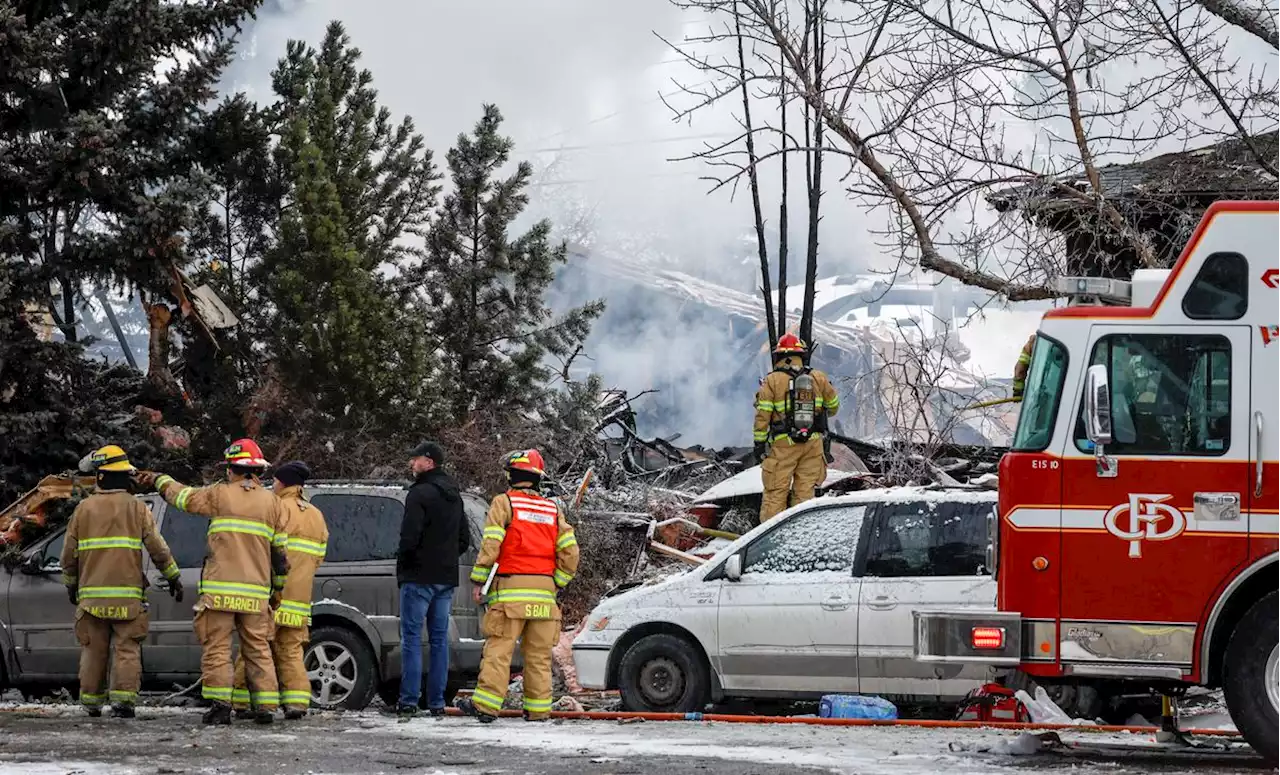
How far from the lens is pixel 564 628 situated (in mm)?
15578

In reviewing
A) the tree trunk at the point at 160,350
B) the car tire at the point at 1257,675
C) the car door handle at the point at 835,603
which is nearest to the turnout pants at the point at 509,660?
the car door handle at the point at 835,603

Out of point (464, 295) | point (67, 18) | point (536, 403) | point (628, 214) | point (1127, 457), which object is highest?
point (628, 214)

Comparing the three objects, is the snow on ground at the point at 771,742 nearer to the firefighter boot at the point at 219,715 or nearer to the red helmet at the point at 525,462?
the firefighter boot at the point at 219,715

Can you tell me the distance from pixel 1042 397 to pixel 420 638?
4.95 meters

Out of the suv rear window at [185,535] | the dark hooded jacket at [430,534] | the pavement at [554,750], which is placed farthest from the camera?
the suv rear window at [185,535]

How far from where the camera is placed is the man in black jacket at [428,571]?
35.8 ft

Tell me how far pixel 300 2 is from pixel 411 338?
17.0m

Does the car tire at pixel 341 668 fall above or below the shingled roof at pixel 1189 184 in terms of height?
below

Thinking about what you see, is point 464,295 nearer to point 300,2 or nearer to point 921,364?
point 921,364

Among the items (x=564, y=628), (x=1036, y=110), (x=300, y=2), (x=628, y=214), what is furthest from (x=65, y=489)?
(x=628, y=214)

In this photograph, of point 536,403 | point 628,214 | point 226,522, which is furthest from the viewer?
point 628,214

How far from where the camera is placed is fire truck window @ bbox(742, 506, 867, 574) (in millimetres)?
10891

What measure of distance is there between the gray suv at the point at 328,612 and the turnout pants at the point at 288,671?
80 cm

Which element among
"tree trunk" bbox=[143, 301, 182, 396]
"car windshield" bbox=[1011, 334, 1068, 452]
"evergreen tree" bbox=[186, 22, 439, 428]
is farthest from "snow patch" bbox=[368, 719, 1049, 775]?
"tree trunk" bbox=[143, 301, 182, 396]
